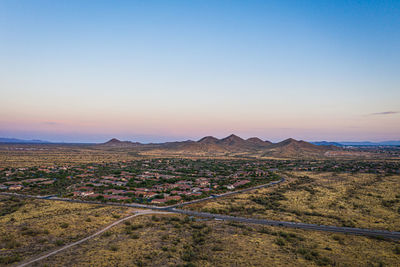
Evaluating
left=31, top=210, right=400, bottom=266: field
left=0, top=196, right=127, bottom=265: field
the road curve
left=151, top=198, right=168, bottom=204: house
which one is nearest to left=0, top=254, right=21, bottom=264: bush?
left=0, top=196, right=127, bottom=265: field

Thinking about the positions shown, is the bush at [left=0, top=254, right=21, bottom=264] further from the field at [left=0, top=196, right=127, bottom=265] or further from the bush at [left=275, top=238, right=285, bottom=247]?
the bush at [left=275, top=238, right=285, bottom=247]

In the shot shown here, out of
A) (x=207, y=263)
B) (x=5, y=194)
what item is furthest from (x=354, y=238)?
(x=5, y=194)

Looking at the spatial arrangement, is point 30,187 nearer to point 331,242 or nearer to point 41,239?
point 41,239

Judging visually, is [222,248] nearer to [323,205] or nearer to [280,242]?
[280,242]

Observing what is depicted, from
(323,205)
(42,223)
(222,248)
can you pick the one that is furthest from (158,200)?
(323,205)

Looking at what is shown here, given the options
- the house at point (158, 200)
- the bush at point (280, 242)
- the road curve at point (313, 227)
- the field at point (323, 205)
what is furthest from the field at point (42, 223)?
the bush at point (280, 242)

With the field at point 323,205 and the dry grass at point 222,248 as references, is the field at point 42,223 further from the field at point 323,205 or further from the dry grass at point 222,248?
the field at point 323,205
